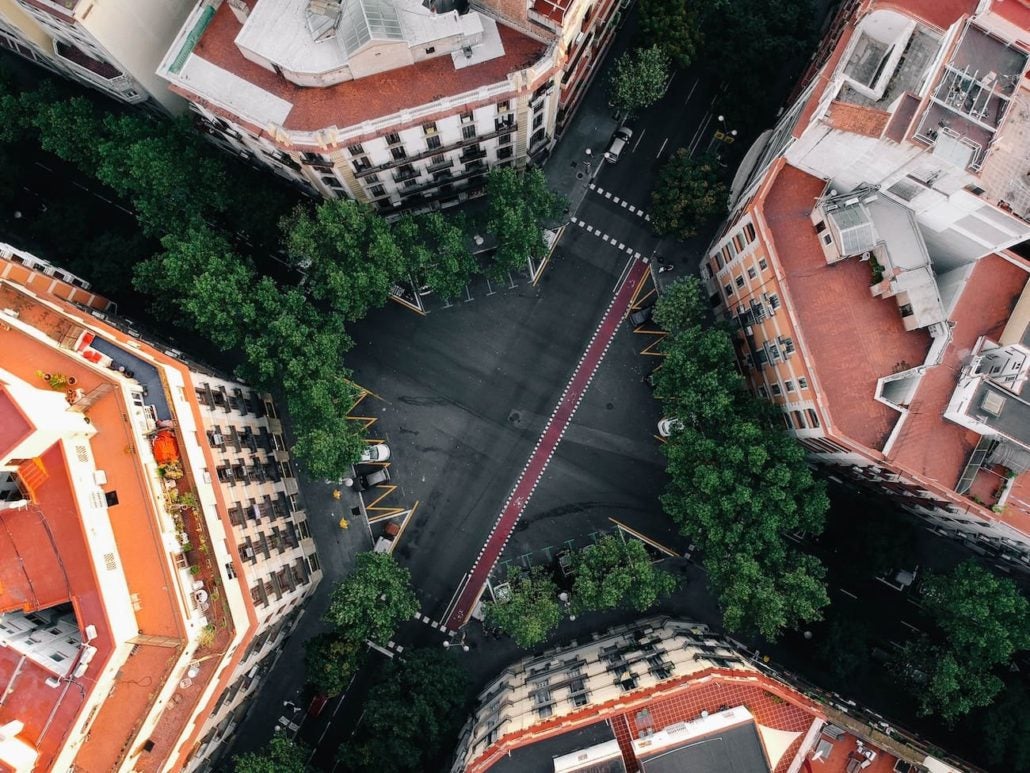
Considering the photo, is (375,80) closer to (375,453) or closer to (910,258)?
(375,453)

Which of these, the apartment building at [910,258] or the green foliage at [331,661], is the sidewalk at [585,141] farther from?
the green foliage at [331,661]

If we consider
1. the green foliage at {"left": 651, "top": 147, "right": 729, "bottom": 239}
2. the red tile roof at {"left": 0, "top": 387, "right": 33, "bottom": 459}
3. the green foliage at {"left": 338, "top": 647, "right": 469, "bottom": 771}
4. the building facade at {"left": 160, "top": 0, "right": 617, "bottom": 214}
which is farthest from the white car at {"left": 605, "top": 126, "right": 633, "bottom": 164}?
the red tile roof at {"left": 0, "top": 387, "right": 33, "bottom": 459}

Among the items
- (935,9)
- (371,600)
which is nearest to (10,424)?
(371,600)

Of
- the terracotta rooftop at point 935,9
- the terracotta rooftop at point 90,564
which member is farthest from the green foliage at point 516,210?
the terracotta rooftop at point 90,564

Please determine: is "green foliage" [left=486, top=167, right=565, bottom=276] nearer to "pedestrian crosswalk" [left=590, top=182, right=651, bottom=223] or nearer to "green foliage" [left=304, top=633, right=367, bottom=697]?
"pedestrian crosswalk" [left=590, top=182, right=651, bottom=223]

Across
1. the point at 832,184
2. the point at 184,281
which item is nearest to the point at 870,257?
the point at 832,184

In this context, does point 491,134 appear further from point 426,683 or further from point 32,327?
point 426,683
